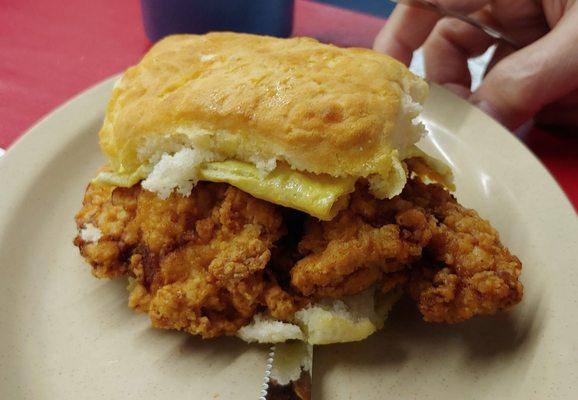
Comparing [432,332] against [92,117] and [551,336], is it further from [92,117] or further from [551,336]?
[92,117]

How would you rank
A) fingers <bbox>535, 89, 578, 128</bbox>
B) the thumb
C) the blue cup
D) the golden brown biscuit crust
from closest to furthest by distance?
1. the golden brown biscuit crust
2. the thumb
3. fingers <bbox>535, 89, 578, 128</bbox>
4. the blue cup

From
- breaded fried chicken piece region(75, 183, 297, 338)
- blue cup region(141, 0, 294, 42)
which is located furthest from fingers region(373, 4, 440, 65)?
breaded fried chicken piece region(75, 183, 297, 338)

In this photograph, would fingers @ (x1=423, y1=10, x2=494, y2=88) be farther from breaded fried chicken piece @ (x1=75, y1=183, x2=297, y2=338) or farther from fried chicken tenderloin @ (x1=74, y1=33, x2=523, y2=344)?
breaded fried chicken piece @ (x1=75, y1=183, x2=297, y2=338)

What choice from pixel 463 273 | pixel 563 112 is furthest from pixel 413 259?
pixel 563 112

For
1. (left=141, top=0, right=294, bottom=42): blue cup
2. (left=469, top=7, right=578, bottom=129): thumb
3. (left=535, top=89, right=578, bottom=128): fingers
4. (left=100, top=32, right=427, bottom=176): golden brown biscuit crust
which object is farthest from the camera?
(left=141, top=0, right=294, bottom=42): blue cup

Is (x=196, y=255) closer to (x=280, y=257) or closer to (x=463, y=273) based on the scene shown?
(x=280, y=257)

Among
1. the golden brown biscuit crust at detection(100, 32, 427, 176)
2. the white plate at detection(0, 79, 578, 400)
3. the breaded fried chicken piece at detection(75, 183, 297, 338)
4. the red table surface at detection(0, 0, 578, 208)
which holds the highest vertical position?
the golden brown biscuit crust at detection(100, 32, 427, 176)

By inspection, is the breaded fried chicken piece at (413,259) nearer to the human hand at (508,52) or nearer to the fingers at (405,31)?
the human hand at (508,52)
